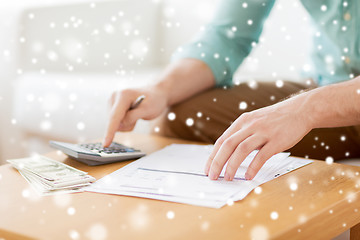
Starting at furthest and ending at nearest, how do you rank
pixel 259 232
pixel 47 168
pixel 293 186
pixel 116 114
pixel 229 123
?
pixel 229 123 → pixel 116 114 → pixel 47 168 → pixel 293 186 → pixel 259 232

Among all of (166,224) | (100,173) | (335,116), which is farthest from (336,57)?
(166,224)

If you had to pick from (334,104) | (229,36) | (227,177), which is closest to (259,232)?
(227,177)

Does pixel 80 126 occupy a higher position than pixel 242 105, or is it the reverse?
pixel 242 105

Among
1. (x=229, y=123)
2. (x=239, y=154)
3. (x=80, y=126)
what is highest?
(x=239, y=154)

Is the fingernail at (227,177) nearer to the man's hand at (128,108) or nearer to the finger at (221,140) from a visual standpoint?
the finger at (221,140)

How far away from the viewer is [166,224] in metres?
0.55

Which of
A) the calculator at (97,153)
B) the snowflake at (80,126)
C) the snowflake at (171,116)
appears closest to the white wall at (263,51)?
the snowflake at (80,126)

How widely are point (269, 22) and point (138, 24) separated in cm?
69

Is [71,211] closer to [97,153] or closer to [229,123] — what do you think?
[97,153]

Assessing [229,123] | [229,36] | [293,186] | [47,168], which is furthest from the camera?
[229,36]

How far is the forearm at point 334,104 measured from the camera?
742mm

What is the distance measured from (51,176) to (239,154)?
292 millimetres

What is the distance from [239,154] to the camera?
68 centimetres

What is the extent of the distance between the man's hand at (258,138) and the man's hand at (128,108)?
10.4 inches
